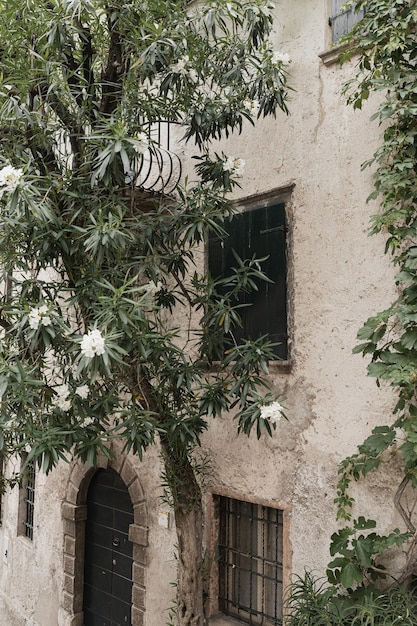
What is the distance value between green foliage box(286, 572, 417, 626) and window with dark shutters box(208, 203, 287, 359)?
178cm

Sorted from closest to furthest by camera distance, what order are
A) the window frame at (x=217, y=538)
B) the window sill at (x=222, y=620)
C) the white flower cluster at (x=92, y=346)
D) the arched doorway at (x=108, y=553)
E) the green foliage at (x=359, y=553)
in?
the white flower cluster at (x=92, y=346), the green foliage at (x=359, y=553), the window frame at (x=217, y=538), the window sill at (x=222, y=620), the arched doorway at (x=108, y=553)

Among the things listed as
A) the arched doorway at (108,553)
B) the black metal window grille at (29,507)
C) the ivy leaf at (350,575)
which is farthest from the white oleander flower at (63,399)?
the black metal window grille at (29,507)

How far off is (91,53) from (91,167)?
944 mm

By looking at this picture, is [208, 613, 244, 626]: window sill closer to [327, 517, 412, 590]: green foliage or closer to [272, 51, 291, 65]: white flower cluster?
[327, 517, 412, 590]: green foliage

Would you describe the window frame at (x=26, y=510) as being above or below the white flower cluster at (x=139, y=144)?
below

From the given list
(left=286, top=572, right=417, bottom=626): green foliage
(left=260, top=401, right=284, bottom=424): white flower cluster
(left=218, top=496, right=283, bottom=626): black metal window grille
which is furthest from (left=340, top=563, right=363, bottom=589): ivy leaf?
(left=260, top=401, right=284, bottom=424): white flower cluster

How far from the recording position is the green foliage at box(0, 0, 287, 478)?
359 cm

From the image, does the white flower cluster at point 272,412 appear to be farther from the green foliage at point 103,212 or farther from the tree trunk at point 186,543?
the tree trunk at point 186,543

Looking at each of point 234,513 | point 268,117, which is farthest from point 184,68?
point 234,513

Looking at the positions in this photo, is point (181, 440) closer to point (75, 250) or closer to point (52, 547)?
point (75, 250)

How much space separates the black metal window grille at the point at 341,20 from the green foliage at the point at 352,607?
4.27 metres

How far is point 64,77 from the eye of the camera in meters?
4.19

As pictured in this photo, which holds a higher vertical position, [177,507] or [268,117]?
[268,117]

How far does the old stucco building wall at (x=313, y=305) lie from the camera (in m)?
4.34
